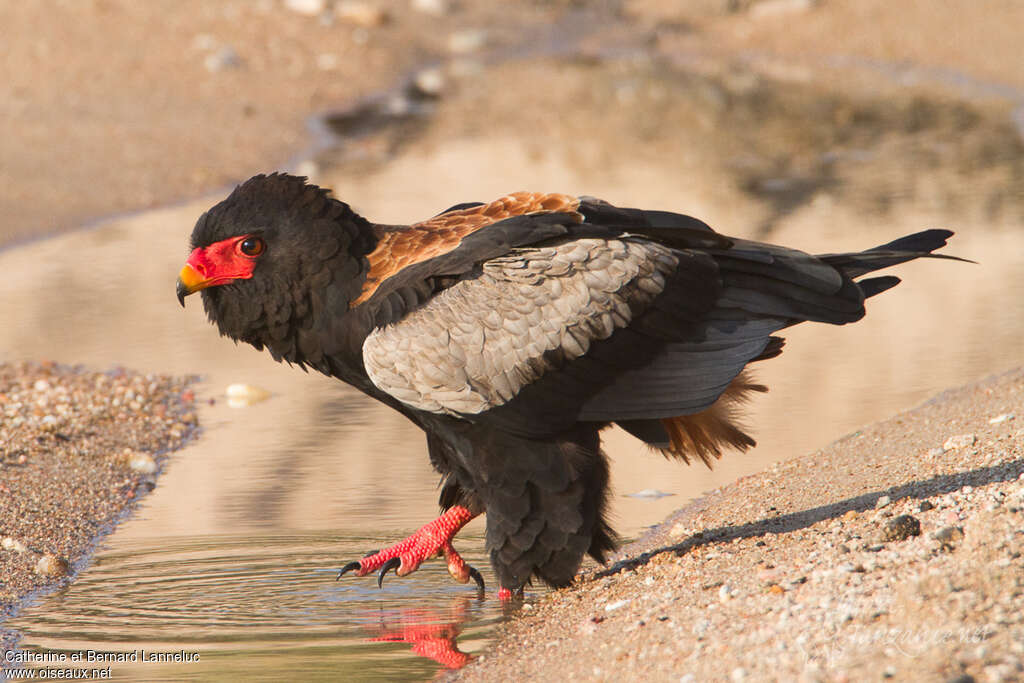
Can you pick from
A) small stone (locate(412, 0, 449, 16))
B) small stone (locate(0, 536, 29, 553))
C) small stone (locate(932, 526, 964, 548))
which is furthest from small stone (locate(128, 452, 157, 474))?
small stone (locate(412, 0, 449, 16))

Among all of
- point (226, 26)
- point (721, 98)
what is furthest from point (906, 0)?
point (226, 26)

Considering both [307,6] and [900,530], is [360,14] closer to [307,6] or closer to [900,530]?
[307,6]

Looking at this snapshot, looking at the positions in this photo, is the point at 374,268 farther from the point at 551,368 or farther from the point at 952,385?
the point at 952,385

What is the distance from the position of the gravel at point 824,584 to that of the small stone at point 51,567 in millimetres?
1837

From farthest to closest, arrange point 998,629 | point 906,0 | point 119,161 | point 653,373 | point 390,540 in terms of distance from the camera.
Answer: point 906,0 → point 119,161 → point 390,540 → point 653,373 → point 998,629

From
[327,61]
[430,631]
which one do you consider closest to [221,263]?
[430,631]

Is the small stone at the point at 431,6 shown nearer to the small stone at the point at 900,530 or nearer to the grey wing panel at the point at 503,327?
the grey wing panel at the point at 503,327

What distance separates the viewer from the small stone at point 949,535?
4.73 m

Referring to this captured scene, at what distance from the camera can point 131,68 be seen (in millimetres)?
18453

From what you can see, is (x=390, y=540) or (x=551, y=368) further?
(x=390, y=540)

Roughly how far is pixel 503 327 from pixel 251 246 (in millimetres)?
1059

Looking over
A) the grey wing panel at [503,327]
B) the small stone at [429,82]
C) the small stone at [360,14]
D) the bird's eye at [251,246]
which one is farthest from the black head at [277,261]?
the small stone at [360,14]

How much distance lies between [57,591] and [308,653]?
3.95 ft

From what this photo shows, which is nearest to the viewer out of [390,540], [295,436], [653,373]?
[653,373]
